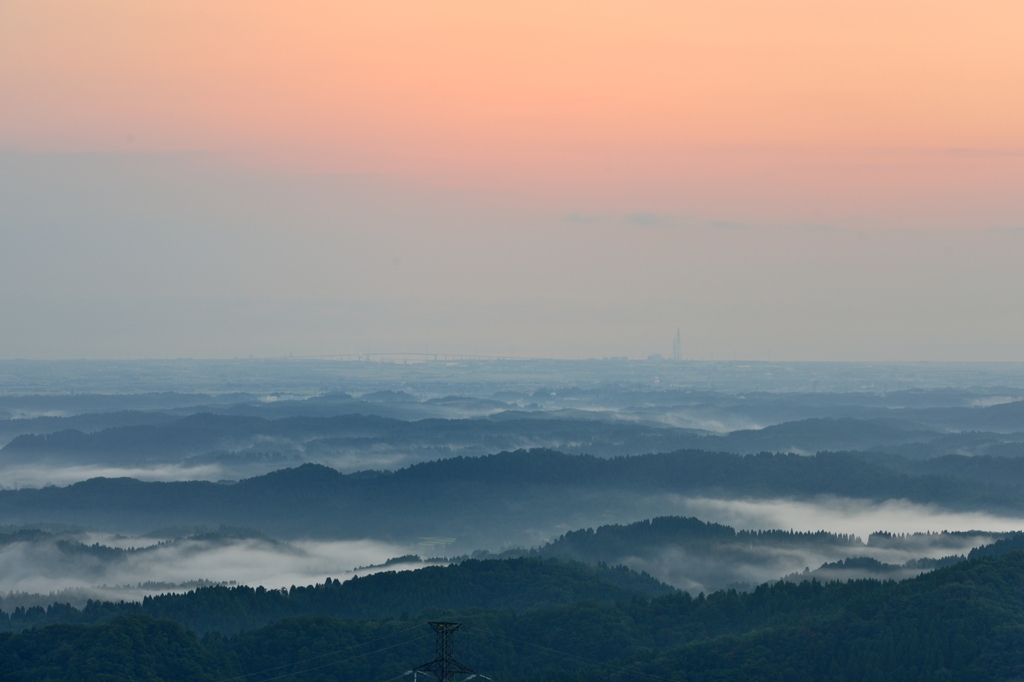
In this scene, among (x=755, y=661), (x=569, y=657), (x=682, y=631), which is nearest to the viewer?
(x=755, y=661)

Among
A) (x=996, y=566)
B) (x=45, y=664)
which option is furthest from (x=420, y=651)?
(x=996, y=566)

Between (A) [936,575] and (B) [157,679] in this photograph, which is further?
(A) [936,575]

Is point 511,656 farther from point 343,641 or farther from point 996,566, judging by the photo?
point 996,566

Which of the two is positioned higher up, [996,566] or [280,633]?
[996,566]

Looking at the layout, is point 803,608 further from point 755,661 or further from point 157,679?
point 157,679

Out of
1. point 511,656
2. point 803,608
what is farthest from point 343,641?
point 803,608

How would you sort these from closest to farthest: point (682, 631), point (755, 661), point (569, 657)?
point (755, 661), point (569, 657), point (682, 631)
